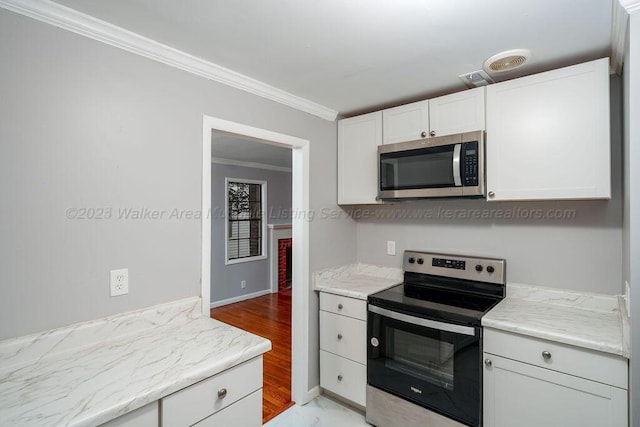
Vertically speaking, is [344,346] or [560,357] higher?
[560,357]

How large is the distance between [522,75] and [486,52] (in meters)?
0.49

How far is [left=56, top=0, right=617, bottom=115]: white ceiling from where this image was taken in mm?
1323

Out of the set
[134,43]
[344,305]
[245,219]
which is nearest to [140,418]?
[344,305]

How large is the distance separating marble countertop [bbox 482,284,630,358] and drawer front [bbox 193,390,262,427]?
48.2 inches

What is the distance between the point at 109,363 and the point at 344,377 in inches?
62.6

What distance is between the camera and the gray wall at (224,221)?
5199 mm

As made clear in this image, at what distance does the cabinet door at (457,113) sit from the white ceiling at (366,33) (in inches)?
5.5

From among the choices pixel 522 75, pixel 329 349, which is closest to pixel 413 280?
pixel 329 349

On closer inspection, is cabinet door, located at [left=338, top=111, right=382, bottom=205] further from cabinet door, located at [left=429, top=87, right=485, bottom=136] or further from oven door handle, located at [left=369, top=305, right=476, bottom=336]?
oven door handle, located at [left=369, top=305, right=476, bottom=336]

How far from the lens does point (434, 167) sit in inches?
84.7

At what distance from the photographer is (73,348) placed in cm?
139

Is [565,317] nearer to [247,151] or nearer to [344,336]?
[344,336]

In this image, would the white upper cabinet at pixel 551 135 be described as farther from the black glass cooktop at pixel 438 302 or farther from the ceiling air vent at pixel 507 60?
the black glass cooktop at pixel 438 302

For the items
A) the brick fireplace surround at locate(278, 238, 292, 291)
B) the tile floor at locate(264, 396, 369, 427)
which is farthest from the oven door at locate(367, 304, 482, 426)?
the brick fireplace surround at locate(278, 238, 292, 291)
